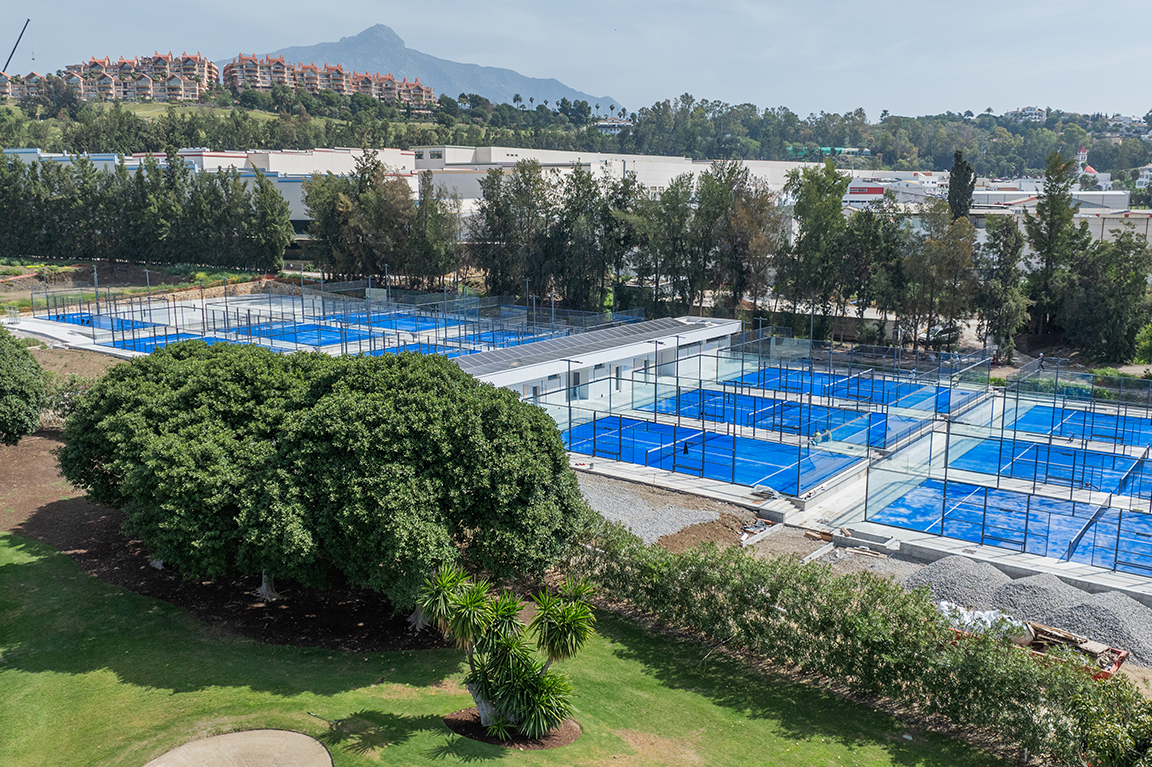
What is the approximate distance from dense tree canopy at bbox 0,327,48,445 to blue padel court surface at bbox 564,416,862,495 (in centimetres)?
1690

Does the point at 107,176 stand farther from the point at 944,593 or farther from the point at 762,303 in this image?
the point at 944,593

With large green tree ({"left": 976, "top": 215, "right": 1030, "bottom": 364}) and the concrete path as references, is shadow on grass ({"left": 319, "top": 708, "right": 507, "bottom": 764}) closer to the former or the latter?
the concrete path

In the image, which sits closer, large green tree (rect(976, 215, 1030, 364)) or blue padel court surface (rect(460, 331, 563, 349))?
large green tree (rect(976, 215, 1030, 364))

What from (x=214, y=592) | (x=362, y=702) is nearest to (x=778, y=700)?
(x=362, y=702)

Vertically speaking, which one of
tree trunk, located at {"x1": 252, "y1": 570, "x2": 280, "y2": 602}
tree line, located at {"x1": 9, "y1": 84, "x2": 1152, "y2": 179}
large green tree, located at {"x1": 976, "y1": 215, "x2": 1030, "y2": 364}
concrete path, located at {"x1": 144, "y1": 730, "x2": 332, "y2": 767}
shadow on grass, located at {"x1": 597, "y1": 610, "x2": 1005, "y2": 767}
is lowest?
shadow on grass, located at {"x1": 597, "y1": 610, "x2": 1005, "y2": 767}

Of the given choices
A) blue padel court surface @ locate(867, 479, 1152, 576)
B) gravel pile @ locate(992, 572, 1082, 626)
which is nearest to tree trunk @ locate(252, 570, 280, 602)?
gravel pile @ locate(992, 572, 1082, 626)

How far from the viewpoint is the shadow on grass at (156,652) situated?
1572 centimetres

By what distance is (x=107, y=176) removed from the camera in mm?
80500

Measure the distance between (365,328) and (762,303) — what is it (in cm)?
2594

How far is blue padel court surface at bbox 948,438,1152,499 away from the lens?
27.4 m

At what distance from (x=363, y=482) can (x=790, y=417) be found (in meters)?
23.1

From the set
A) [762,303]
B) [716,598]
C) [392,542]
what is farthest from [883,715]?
[762,303]

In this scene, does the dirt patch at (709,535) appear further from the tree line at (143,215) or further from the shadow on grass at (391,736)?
the tree line at (143,215)

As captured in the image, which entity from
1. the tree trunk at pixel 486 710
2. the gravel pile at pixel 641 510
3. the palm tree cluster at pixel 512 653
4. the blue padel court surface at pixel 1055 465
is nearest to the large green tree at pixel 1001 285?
the blue padel court surface at pixel 1055 465
